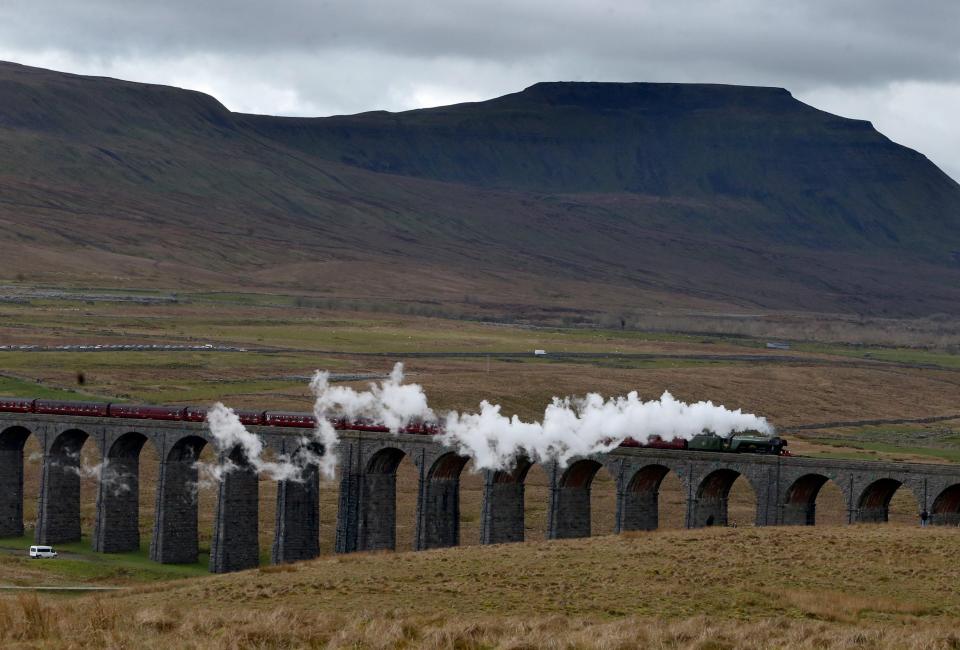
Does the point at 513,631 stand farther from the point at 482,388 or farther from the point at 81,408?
the point at 482,388

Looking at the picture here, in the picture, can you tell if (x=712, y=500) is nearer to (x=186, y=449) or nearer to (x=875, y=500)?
(x=875, y=500)

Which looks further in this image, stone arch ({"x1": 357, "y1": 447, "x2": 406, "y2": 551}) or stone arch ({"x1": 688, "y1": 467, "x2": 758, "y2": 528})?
stone arch ({"x1": 357, "y1": 447, "x2": 406, "y2": 551})

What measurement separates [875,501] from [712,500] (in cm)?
759

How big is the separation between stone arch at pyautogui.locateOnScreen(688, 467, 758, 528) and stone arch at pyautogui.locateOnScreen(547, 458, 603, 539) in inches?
207

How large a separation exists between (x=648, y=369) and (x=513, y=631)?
432ft

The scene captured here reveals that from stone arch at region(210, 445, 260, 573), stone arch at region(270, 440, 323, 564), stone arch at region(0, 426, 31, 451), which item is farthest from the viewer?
stone arch at region(0, 426, 31, 451)

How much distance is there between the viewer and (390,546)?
261 ft

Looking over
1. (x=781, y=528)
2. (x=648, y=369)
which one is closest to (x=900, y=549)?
(x=781, y=528)

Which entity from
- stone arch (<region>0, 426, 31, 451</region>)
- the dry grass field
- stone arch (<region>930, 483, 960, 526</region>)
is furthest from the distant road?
stone arch (<region>930, 483, 960, 526</region>)

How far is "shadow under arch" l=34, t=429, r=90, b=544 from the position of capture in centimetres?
8769

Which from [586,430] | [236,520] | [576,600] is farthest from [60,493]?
[576,600]

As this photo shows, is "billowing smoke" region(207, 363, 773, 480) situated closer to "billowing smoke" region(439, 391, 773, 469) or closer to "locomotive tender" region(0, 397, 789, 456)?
"billowing smoke" region(439, 391, 773, 469)

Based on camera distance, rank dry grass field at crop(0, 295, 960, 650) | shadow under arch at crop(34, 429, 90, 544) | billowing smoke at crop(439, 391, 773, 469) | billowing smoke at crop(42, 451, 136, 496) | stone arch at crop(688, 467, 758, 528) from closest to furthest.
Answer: dry grass field at crop(0, 295, 960, 650)
stone arch at crop(688, 467, 758, 528)
billowing smoke at crop(439, 391, 773, 469)
billowing smoke at crop(42, 451, 136, 496)
shadow under arch at crop(34, 429, 90, 544)

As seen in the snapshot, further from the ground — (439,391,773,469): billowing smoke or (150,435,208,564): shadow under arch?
(439,391,773,469): billowing smoke
